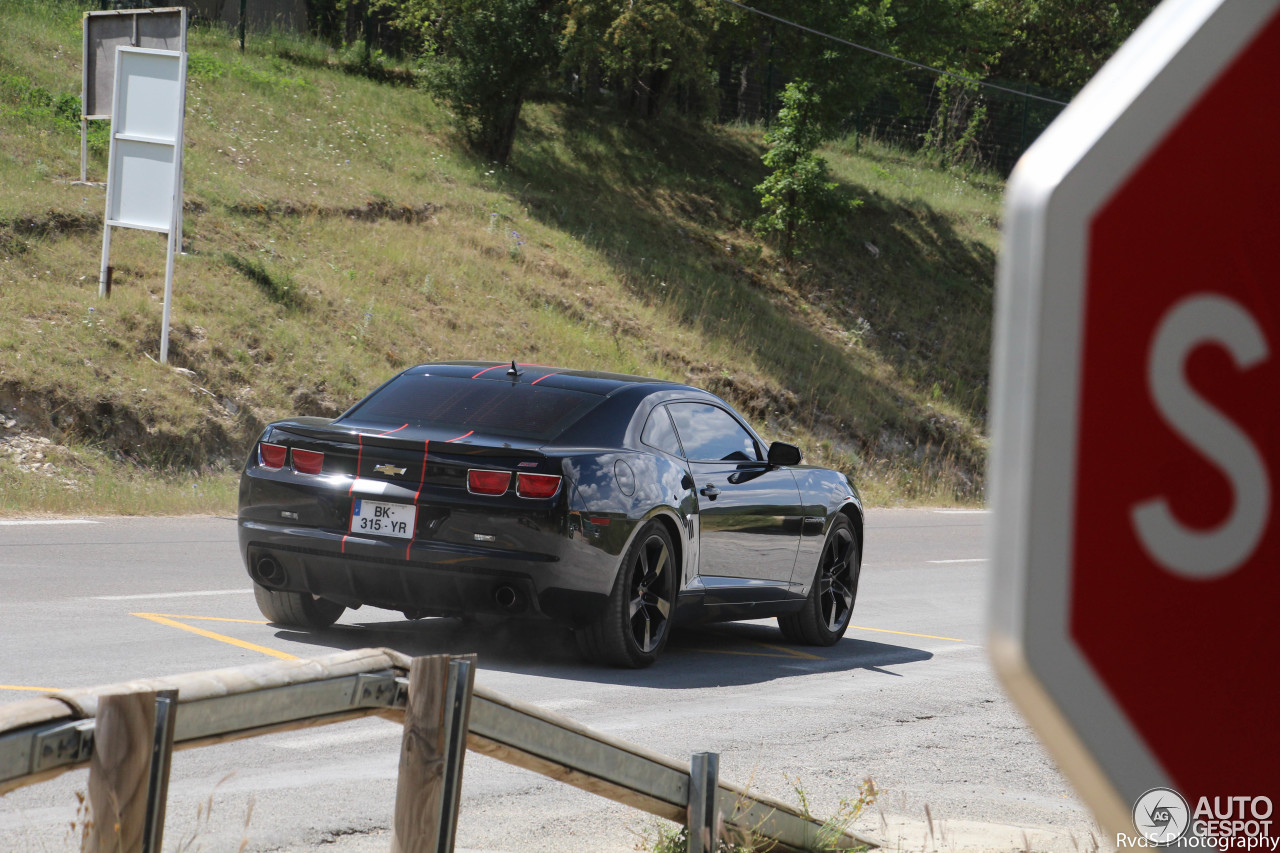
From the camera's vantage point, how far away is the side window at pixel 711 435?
8.77 m

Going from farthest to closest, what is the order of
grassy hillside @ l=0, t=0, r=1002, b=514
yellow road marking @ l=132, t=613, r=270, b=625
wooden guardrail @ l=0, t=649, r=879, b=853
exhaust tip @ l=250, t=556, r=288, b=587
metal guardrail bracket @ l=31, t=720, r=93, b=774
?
grassy hillside @ l=0, t=0, r=1002, b=514, yellow road marking @ l=132, t=613, r=270, b=625, exhaust tip @ l=250, t=556, r=288, b=587, wooden guardrail @ l=0, t=649, r=879, b=853, metal guardrail bracket @ l=31, t=720, r=93, b=774

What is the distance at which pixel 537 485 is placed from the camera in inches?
293

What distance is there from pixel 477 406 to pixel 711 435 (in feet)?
5.40

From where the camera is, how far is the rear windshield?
7.99m

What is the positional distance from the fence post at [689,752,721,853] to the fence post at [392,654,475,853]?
1041 mm

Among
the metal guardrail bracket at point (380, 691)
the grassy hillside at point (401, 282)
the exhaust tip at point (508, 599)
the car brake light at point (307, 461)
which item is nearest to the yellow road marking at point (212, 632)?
the car brake light at point (307, 461)

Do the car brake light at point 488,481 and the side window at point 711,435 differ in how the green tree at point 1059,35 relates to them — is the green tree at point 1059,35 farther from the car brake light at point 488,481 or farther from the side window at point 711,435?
the car brake light at point 488,481

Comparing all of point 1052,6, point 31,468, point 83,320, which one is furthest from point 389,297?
point 1052,6

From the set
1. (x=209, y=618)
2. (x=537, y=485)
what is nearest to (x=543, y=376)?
(x=537, y=485)

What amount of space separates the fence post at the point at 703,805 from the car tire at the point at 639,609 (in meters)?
3.28

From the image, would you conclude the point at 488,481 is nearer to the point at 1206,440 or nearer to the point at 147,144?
the point at 1206,440

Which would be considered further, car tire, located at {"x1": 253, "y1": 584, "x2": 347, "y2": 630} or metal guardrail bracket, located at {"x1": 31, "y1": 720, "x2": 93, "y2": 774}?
car tire, located at {"x1": 253, "y1": 584, "x2": 347, "y2": 630}

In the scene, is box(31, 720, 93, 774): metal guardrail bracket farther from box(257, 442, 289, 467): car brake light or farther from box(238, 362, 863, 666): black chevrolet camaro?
box(257, 442, 289, 467): car brake light

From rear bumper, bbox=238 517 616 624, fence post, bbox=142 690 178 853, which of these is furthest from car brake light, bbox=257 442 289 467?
fence post, bbox=142 690 178 853
